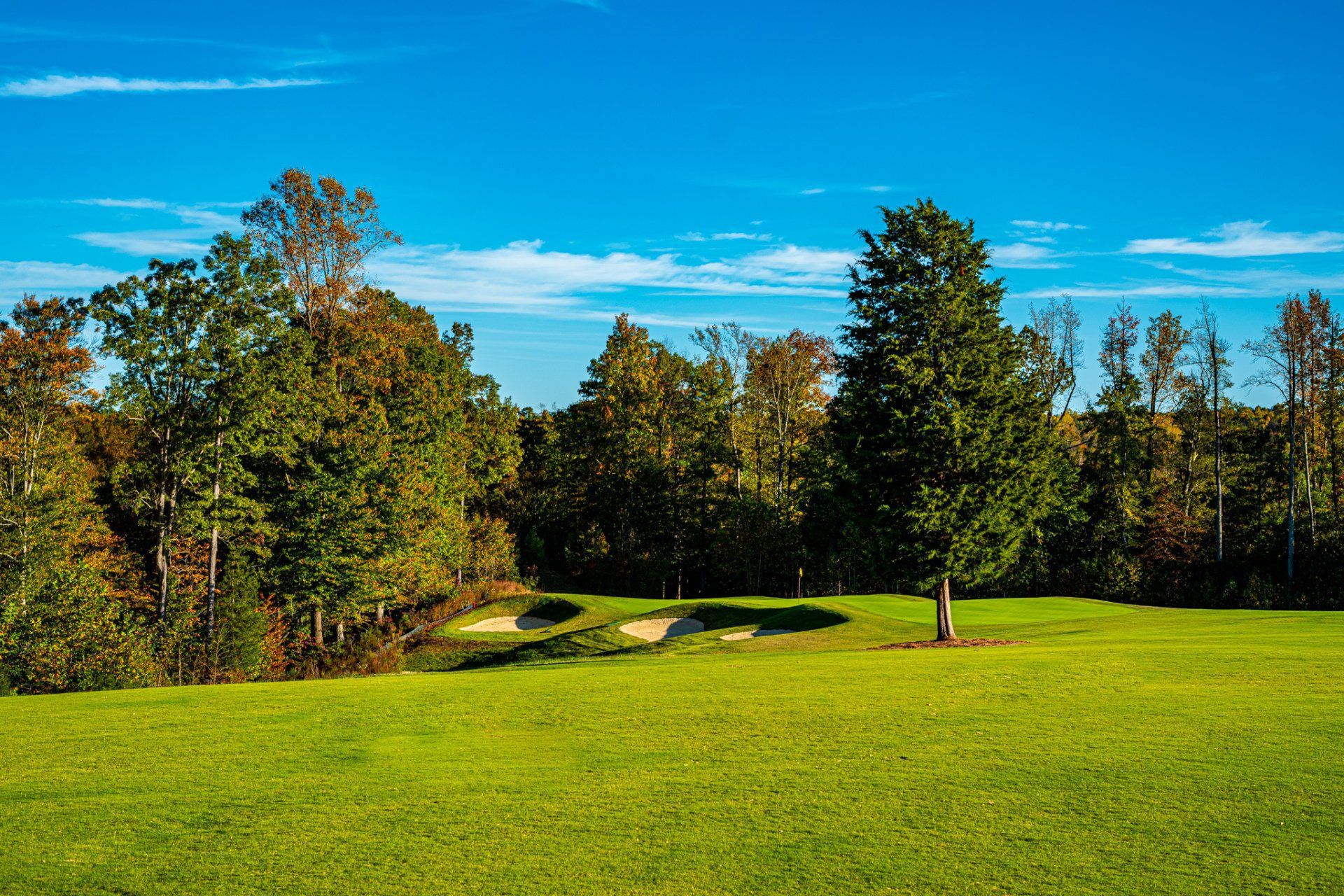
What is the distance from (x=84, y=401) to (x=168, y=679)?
33.4 ft

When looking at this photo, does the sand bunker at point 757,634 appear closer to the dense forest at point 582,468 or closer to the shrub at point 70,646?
the dense forest at point 582,468

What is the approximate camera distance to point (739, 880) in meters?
5.65

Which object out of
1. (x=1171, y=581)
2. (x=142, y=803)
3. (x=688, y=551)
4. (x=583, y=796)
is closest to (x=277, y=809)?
(x=142, y=803)

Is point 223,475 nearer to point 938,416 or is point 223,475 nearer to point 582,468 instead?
point 938,416

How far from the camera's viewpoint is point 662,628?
111 feet

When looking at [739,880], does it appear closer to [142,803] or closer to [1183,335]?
[142,803]

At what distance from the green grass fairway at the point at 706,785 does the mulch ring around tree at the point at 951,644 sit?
21.9ft

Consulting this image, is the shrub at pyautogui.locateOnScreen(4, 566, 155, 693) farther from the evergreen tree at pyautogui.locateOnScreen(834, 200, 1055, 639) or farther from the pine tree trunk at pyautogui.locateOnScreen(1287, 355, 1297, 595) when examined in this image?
the pine tree trunk at pyautogui.locateOnScreen(1287, 355, 1297, 595)

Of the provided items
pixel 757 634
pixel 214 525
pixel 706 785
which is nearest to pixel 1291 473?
pixel 757 634

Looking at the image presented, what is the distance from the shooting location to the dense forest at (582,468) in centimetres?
2262

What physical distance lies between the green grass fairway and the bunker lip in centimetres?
2337

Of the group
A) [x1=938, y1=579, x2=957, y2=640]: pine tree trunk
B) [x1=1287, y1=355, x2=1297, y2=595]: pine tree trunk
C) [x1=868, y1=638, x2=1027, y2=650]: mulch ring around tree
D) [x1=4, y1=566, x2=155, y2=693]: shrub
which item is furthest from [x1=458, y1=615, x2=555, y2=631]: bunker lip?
[x1=1287, y1=355, x2=1297, y2=595]: pine tree trunk

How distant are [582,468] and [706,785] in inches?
1980

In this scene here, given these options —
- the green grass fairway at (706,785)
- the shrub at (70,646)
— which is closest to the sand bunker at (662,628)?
the shrub at (70,646)
